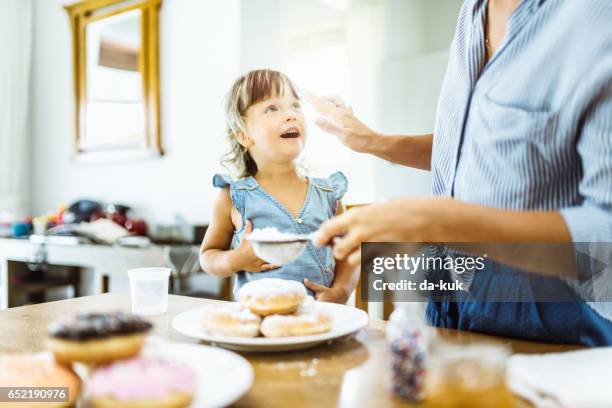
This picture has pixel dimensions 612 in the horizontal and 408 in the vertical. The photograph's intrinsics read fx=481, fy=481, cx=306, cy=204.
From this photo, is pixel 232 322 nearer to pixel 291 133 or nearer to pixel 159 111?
pixel 291 133

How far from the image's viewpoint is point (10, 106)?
388cm

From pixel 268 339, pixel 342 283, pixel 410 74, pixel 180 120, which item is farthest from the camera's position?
pixel 410 74

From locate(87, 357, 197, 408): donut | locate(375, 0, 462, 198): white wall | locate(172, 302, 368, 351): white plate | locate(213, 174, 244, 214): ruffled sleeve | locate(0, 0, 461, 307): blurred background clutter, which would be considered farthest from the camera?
locate(375, 0, 462, 198): white wall

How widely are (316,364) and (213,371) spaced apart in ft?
0.54

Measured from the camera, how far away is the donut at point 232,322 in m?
0.75

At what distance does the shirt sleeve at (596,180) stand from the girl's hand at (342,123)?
61cm

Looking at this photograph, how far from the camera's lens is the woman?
678 millimetres

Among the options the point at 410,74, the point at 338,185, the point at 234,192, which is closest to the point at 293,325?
the point at 234,192

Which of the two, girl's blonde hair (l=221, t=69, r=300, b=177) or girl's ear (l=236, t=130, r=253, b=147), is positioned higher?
girl's blonde hair (l=221, t=69, r=300, b=177)

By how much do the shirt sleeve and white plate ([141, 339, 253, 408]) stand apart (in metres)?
0.49

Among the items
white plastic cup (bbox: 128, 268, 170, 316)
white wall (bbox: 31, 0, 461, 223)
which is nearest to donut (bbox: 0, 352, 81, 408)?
white plastic cup (bbox: 128, 268, 170, 316)

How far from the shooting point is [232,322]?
30.0 inches

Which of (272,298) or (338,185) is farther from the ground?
(338,185)

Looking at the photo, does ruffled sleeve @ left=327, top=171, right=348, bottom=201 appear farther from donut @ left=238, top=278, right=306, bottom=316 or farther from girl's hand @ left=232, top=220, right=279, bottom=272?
donut @ left=238, top=278, right=306, bottom=316
